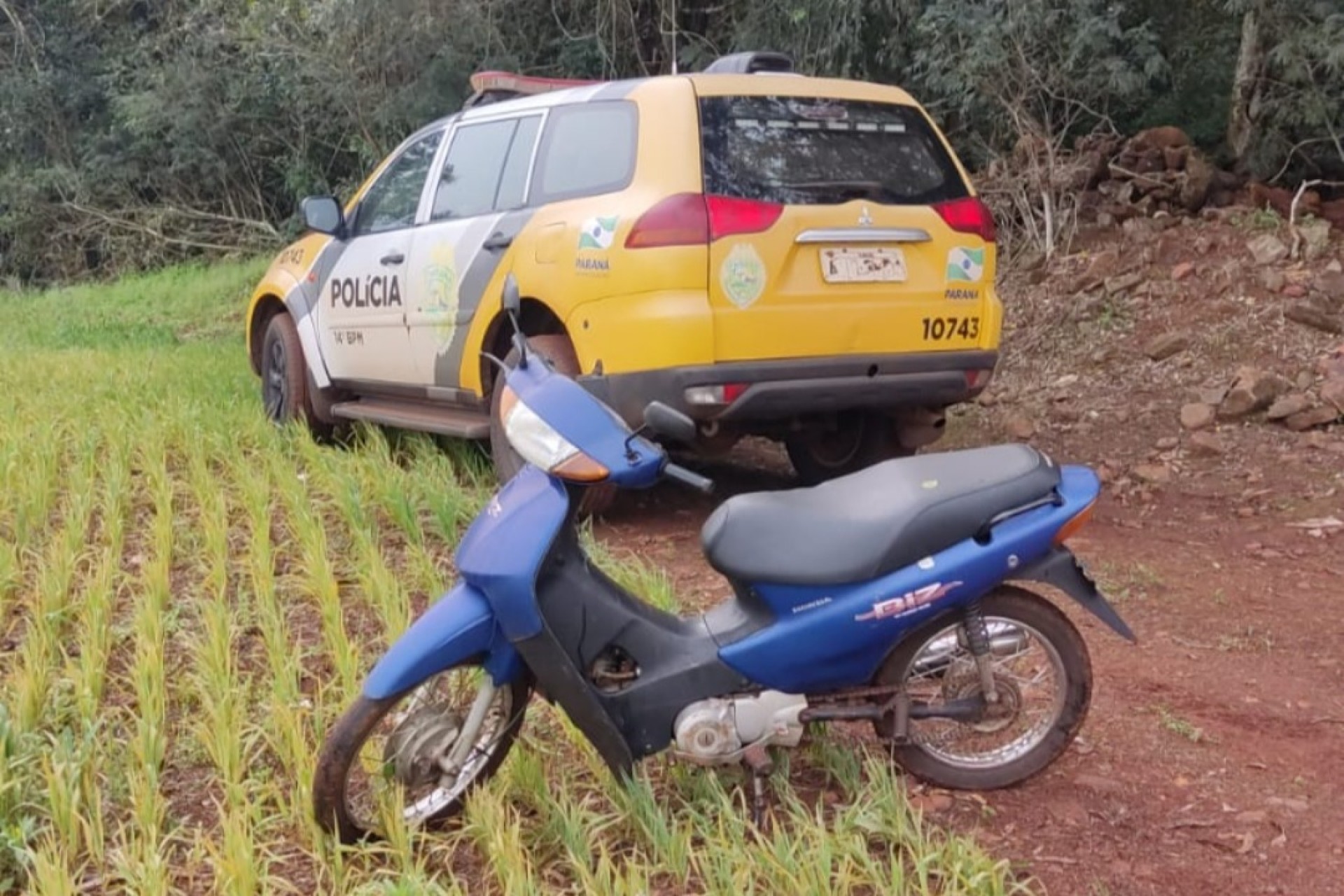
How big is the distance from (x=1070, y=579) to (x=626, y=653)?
101 cm

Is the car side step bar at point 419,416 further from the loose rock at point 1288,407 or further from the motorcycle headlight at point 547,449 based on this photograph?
the loose rock at point 1288,407

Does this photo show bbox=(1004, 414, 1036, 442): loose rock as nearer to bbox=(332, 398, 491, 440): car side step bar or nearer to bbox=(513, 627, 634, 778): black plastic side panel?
bbox=(332, 398, 491, 440): car side step bar

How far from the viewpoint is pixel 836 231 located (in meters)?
4.84

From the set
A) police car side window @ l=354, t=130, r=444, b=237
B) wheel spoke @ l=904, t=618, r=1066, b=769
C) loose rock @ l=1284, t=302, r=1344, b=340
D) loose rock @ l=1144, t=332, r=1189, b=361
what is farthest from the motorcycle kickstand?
loose rock @ l=1284, t=302, r=1344, b=340

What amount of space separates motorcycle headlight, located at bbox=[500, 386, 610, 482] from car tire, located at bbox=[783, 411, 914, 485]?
121 inches

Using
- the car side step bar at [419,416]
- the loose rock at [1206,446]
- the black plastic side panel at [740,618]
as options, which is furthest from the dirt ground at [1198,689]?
the car side step bar at [419,416]

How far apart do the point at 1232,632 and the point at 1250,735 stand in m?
0.84

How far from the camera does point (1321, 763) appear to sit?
3.25 metres

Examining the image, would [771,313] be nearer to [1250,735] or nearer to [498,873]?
[1250,735]

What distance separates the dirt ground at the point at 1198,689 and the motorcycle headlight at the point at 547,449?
1.11 metres

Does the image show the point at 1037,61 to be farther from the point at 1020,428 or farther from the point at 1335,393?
the point at 1335,393

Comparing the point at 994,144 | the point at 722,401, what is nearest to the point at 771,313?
the point at 722,401

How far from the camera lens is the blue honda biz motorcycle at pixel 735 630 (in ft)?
9.30

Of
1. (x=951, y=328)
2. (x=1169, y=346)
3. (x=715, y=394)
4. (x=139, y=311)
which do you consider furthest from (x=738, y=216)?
(x=139, y=311)
